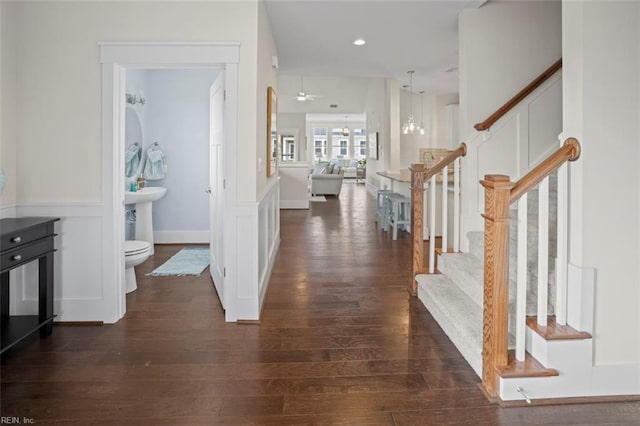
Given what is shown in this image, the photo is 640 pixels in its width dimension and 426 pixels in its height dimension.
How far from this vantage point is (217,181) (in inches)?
160

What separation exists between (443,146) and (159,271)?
803cm

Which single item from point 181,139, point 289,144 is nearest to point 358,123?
point 289,144

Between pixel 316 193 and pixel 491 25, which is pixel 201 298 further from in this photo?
pixel 316 193

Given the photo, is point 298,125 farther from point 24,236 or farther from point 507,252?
point 507,252

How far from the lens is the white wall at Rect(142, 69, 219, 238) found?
6.00 meters

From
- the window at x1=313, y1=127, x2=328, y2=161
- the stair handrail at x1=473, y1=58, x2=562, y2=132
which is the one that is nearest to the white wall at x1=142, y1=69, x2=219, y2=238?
the stair handrail at x1=473, y1=58, x2=562, y2=132

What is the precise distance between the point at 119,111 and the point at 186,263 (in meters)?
2.25

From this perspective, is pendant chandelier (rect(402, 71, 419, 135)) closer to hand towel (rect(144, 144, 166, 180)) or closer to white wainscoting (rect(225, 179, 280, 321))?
hand towel (rect(144, 144, 166, 180))

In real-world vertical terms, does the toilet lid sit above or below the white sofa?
below

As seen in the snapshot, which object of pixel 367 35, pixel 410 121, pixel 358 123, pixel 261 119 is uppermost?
pixel 358 123

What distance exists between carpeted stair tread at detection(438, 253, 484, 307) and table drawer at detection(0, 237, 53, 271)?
9.44 feet

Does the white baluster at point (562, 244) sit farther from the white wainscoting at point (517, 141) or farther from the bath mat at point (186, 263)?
the bath mat at point (186, 263)

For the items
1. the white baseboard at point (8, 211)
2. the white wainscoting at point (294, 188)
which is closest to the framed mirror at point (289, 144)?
the white wainscoting at point (294, 188)

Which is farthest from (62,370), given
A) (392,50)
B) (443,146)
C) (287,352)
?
(443,146)
